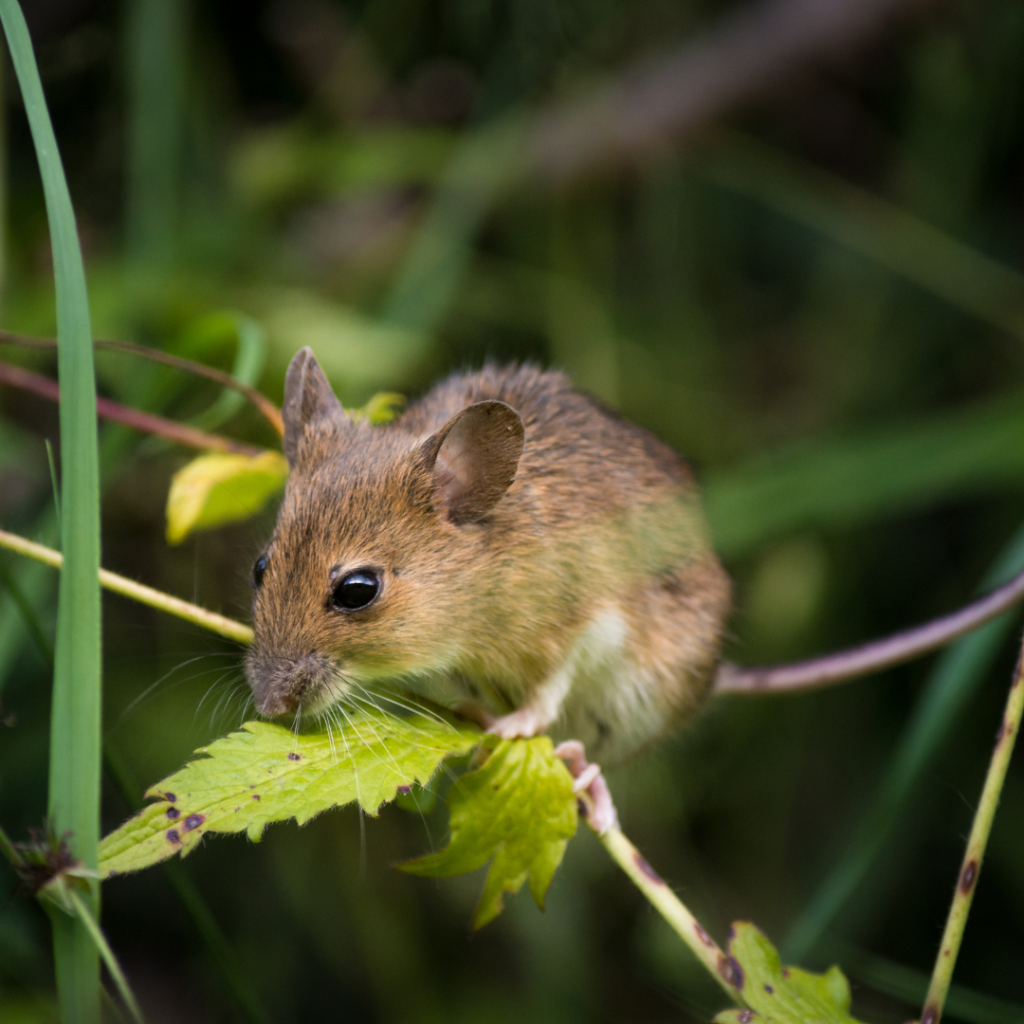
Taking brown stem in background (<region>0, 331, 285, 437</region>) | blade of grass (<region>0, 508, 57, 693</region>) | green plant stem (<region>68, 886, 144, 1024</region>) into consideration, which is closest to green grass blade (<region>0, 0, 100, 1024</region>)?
green plant stem (<region>68, 886, 144, 1024</region>)

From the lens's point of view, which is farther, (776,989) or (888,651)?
(888,651)

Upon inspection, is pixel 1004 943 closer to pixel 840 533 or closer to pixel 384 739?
pixel 840 533

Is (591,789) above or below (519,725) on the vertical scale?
below

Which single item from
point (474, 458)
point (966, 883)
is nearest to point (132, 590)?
point (474, 458)

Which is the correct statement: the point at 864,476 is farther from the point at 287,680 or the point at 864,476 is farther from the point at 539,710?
the point at 287,680

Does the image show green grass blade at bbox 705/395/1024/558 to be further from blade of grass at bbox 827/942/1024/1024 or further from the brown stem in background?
the brown stem in background
